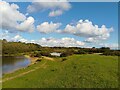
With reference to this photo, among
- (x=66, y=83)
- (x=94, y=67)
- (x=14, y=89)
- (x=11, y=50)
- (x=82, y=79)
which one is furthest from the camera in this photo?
(x=11, y=50)

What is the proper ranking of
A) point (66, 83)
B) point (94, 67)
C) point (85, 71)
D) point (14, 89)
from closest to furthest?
point (14, 89), point (66, 83), point (85, 71), point (94, 67)

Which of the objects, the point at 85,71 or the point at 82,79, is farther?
the point at 85,71

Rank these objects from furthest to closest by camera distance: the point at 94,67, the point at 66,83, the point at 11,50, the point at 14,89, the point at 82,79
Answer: the point at 11,50, the point at 94,67, the point at 82,79, the point at 66,83, the point at 14,89

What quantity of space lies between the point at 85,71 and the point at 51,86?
10.7m

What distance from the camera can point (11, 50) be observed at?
15912 cm

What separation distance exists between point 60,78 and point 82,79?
3.63 metres

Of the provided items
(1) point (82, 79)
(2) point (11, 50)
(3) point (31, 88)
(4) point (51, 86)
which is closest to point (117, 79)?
(1) point (82, 79)

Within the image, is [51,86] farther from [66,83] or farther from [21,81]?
[21,81]

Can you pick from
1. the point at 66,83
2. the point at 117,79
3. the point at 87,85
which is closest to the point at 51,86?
the point at 66,83

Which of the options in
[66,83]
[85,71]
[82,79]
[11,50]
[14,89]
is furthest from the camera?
[11,50]

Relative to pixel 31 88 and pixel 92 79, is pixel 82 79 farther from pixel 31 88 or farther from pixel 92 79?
pixel 31 88

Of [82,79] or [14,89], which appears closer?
[14,89]

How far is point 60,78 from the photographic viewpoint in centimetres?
3656

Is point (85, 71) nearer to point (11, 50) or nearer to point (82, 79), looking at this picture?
point (82, 79)
